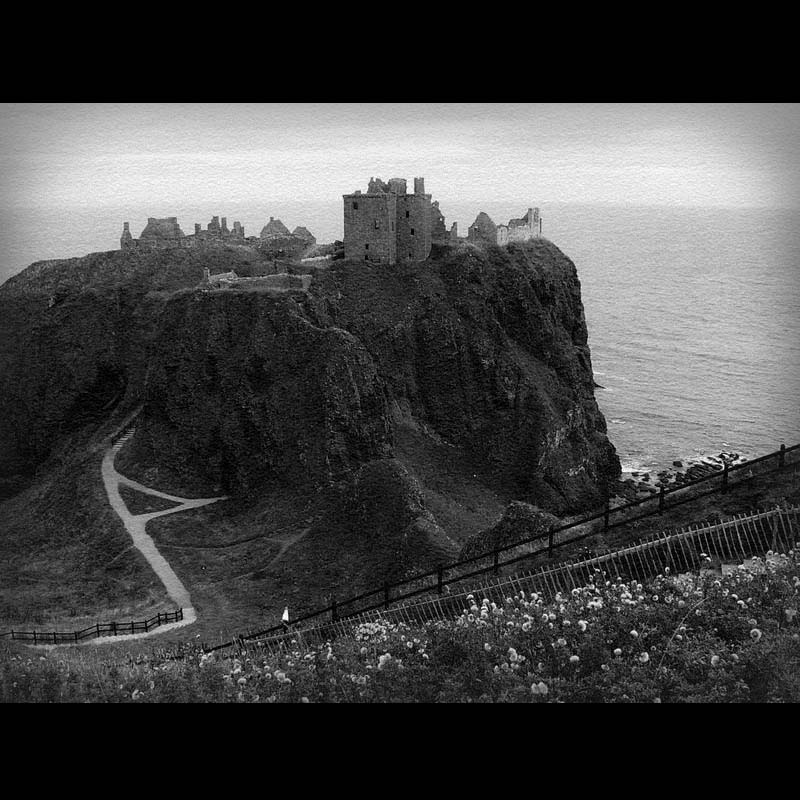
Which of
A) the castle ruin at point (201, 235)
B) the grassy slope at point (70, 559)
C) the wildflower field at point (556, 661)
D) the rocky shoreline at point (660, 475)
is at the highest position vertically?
the castle ruin at point (201, 235)

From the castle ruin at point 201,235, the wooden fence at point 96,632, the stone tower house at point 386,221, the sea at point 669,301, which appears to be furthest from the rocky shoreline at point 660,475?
the wooden fence at point 96,632

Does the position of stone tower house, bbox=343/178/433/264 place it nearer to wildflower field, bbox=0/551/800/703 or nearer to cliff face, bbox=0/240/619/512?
cliff face, bbox=0/240/619/512

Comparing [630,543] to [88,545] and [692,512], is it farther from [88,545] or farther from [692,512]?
[88,545]

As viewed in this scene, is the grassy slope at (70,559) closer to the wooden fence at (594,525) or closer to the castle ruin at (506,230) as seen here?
the wooden fence at (594,525)

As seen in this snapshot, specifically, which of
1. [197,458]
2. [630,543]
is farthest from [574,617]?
[197,458]

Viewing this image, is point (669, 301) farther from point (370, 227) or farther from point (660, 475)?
point (370, 227)
